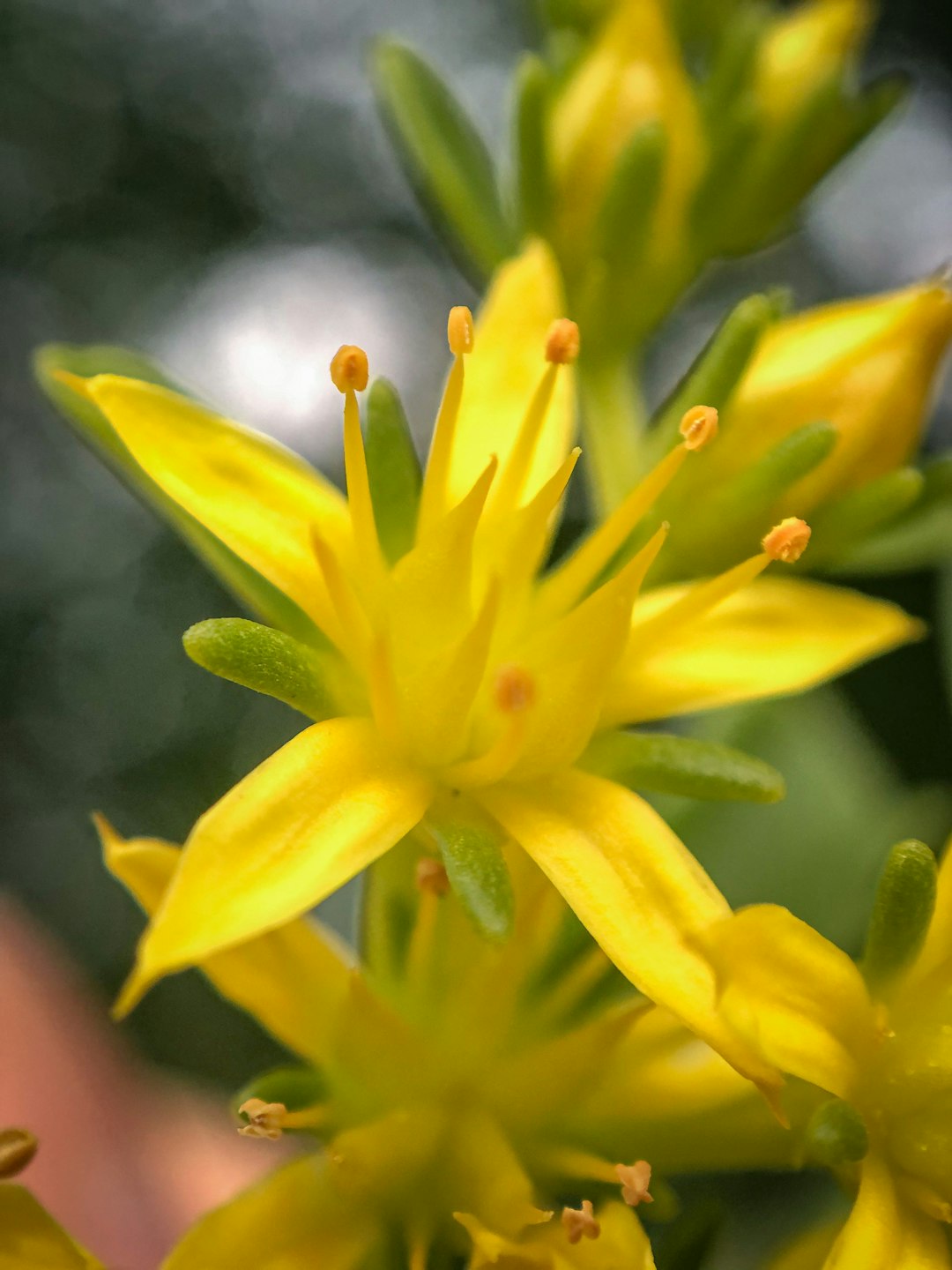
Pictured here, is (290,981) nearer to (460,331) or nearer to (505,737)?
(505,737)

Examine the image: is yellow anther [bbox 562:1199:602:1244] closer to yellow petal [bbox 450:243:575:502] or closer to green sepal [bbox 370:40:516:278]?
yellow petal [bbox 450:243:575:502]

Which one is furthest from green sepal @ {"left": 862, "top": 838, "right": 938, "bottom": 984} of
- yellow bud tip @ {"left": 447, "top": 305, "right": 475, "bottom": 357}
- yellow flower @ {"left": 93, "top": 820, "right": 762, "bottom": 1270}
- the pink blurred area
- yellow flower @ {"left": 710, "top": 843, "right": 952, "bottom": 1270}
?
the pink blurred area

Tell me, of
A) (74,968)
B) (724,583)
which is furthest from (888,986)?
(74,968)

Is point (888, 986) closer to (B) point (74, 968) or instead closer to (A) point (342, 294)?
(B) point (74, 968)

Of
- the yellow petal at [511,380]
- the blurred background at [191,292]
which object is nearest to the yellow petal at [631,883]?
the yellow petal at [511,380]

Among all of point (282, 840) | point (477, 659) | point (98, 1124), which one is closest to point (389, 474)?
point (477, 659)

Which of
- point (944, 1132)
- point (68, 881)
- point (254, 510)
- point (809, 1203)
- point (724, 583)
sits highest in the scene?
point (254, 510)

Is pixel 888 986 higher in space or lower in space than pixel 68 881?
higher
